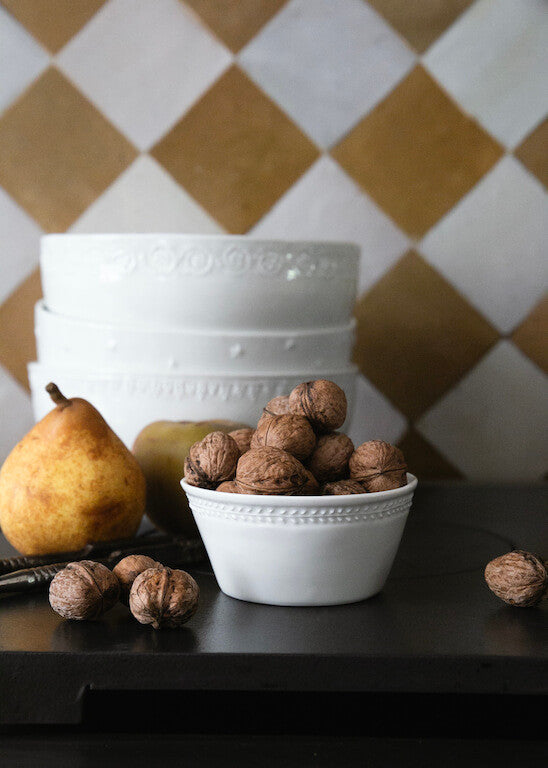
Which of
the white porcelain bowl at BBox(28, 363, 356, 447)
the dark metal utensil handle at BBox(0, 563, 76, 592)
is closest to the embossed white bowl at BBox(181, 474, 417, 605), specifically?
the dark metal utensil handle at BBox(0, 563, 76, 592)

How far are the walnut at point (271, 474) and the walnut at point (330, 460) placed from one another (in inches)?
1.4

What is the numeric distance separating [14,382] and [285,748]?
67 cm

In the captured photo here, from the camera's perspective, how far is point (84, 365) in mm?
721

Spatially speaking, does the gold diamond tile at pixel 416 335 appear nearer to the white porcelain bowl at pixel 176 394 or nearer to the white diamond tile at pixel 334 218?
the white diamond tile at pixel 334 218

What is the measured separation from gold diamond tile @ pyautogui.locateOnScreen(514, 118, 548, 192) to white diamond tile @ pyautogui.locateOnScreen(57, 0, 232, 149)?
→ 1.15 feet

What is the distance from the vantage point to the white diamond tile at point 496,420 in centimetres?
97

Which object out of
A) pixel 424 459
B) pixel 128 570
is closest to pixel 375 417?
pixel 424 459

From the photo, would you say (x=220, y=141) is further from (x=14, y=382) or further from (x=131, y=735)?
(x=131, y=735)

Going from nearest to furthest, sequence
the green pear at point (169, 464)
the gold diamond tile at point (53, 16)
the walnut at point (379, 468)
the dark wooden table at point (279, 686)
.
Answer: the dark wooden table at point (279, 686) → the walnut at point (379, 468) → the green pear at point (169, 464) → the gold diamond tile at point (53, 16)

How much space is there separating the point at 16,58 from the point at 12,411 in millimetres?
402

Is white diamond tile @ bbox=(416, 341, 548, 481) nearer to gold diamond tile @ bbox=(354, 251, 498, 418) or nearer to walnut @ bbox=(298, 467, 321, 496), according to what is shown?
gold diamond tile @ bbox=(354, 251, 498, 418)

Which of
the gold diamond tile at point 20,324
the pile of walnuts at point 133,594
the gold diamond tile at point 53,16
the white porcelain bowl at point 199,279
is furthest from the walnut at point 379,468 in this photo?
the gold diamond tile at point 53,16

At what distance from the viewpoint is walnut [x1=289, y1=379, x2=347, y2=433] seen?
545 mm

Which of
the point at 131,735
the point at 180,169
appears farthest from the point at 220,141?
the point at 131,735
